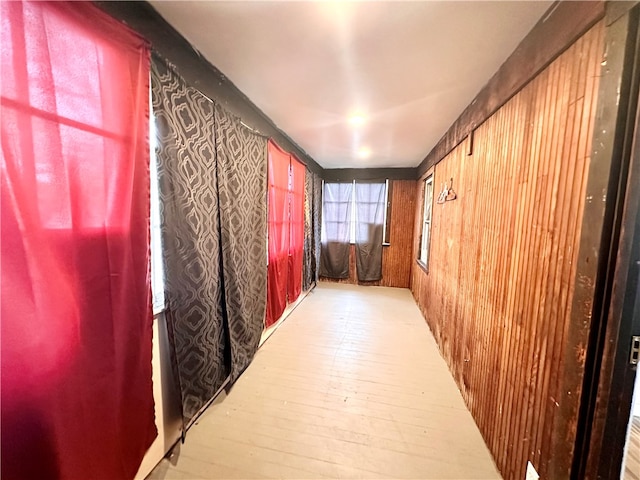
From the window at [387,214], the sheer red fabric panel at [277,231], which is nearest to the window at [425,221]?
the window at [387,214]

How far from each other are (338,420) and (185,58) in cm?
246

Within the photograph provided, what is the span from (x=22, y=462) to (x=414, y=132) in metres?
3.43

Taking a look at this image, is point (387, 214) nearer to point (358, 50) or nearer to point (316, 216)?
point (316, 216)

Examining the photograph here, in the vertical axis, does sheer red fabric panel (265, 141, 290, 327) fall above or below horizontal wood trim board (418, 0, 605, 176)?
below

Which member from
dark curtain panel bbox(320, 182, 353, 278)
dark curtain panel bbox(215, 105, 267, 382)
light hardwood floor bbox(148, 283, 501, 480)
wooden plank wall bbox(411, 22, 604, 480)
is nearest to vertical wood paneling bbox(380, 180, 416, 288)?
dark curtain panel bbox(320, 182, 353, 278)

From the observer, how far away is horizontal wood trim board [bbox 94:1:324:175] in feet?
3.56

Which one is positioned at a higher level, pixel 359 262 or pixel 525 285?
pixel 525 285

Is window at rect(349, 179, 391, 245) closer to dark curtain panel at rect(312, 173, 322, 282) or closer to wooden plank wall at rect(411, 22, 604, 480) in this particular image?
dark curtain panel at rect(312, 173, 322, 282)

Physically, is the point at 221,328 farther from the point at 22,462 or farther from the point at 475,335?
the point at 475,335

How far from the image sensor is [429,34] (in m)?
1.27

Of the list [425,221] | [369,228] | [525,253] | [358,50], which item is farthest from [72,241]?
[369,228]

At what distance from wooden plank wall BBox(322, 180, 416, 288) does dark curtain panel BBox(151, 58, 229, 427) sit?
381cm

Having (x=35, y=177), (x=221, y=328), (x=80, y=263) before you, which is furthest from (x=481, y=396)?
(x=35, y=177)

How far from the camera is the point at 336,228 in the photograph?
16.9 ft
